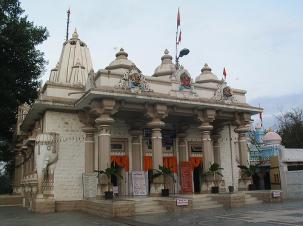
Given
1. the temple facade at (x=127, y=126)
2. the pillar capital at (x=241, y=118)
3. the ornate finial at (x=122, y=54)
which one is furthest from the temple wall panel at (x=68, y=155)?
the pillar capital at (x=241, y=118)

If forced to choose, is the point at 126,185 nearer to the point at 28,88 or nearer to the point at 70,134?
the point at 70,134

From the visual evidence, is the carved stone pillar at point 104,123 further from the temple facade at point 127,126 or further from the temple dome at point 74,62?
the temple dome at point 74,62

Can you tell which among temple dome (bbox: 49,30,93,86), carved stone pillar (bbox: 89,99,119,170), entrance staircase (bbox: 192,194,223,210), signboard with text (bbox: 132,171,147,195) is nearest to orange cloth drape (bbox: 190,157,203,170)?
signboard with text (bbox: 132,171,147,195)

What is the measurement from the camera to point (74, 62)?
2172cm

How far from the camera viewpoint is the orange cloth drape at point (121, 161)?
58.4ft

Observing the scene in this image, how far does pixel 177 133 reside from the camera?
65.7 feet

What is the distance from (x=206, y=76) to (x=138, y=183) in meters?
8.10

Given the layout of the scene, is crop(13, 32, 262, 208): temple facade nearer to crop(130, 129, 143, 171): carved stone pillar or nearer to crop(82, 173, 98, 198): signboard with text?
crop(130, 129, 143, 171): carved stone pillar

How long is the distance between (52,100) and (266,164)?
13118 millimetres

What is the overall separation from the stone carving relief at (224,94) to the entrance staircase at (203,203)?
5.63m

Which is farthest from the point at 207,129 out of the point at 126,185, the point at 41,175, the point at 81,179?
the point at 41,175

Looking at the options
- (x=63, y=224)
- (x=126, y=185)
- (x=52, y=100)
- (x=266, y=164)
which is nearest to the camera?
(x=63, y=224)

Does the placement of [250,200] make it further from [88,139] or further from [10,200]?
[10,200]

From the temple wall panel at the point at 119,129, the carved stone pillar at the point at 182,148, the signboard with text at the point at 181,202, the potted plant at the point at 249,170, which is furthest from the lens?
the carved stone pillar at the point at 182,148
